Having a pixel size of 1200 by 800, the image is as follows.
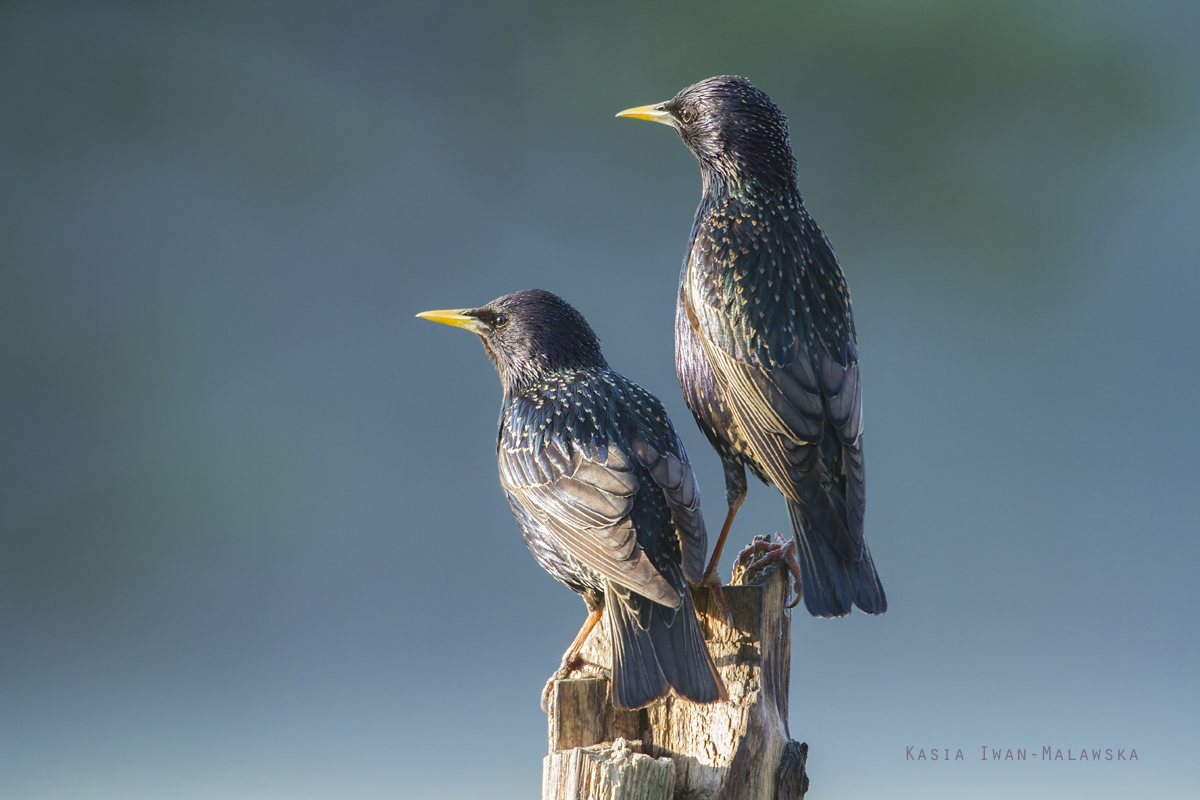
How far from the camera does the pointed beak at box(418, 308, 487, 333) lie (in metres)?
3.67

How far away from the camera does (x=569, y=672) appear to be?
124 inches

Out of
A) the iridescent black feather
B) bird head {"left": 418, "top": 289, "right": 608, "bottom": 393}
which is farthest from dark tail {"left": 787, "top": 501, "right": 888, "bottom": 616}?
bird head {"left": 418, "top": 289, "right": 608, "bottom": 393}

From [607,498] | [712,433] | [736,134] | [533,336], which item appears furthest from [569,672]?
[736,134]

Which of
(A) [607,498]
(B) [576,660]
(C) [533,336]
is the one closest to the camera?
(A) [607,498]

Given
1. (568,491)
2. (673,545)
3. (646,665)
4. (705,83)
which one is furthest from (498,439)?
(705,83)

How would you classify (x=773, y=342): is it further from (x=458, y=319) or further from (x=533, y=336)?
(x=458, y=319)

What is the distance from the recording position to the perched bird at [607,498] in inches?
110

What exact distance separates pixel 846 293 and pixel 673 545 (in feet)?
3.09

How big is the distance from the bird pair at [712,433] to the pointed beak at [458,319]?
352 mm

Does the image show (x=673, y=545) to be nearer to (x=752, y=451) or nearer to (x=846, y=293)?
(x=752, y=451)

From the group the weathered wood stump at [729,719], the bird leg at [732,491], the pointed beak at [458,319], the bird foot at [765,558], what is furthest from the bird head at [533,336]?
the weathered wood stump at [729,719]

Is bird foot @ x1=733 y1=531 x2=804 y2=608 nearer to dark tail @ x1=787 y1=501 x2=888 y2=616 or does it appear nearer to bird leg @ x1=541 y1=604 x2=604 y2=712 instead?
dark tail @ x1=787 y1=501 x2=888 y2=616

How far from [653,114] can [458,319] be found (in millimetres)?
942

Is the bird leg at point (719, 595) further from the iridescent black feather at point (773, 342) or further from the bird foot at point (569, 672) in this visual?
the bird foot at point (569, 672)
